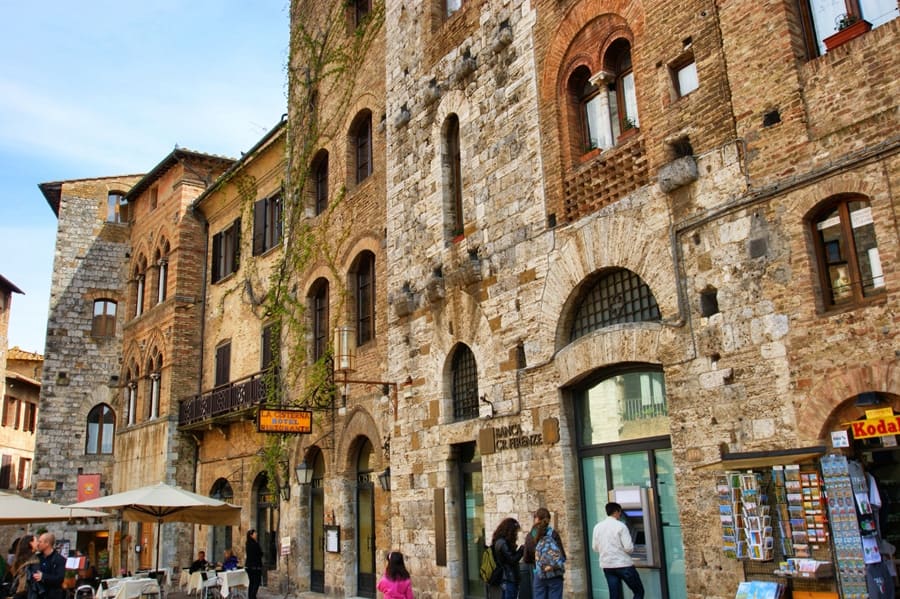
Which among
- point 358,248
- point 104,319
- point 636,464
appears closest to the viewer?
point 636,464

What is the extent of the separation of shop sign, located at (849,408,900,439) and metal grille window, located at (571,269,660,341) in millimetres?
2912

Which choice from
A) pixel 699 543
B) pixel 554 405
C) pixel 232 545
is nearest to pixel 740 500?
pixel 699 543

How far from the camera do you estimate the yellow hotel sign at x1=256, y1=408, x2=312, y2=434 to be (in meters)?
15.7

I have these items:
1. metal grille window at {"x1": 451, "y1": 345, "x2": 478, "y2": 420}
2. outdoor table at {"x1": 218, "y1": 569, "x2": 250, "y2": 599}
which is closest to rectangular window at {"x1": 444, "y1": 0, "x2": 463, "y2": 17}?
metal grille window at {"x1": 451, "y1": 345, "x2": 478, "y2": 420}

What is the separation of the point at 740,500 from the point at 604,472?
7.96 feet

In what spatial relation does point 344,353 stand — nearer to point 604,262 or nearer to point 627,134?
point 604,262

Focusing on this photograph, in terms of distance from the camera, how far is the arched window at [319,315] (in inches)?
716

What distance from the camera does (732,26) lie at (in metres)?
9.15

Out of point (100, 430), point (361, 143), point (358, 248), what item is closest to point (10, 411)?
point (100, 430)

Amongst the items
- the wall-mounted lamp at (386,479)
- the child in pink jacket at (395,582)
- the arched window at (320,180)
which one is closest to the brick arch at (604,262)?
the child in pink jacket at (395,582)

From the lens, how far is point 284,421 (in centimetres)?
1602

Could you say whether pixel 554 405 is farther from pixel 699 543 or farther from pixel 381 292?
pixel 381 292

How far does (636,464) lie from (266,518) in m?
12.2

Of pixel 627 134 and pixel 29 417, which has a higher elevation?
pixel 29 417
